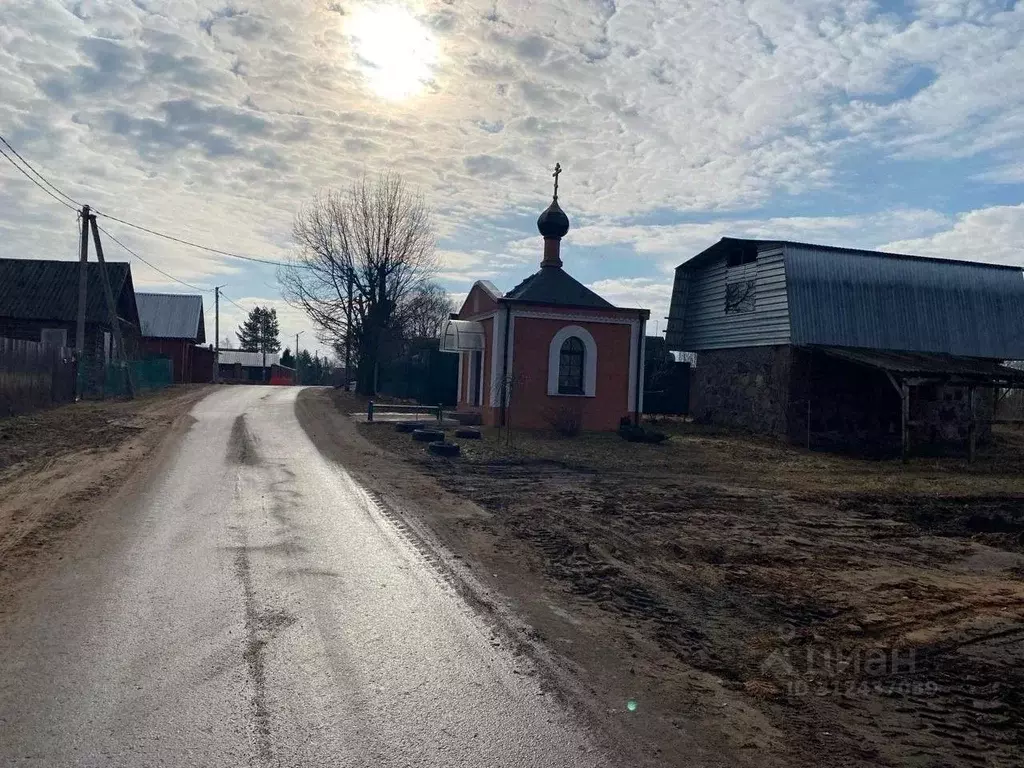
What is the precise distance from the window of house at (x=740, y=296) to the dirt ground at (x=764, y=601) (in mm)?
11408

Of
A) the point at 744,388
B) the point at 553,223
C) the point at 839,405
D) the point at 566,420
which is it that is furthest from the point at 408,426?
the point at 839,405

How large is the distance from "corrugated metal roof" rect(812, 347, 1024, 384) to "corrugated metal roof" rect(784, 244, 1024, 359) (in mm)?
453

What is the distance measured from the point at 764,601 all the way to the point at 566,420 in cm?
1572

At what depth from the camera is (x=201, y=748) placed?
4062mm

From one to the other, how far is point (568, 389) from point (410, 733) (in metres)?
20.0

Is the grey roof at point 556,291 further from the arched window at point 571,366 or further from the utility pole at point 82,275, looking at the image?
the utility pole at point 82,275

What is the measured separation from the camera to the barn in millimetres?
23812

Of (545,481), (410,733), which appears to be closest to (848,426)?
(545,481)

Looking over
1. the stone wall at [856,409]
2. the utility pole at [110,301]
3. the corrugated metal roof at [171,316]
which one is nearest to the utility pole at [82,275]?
the utility pole at [110,301]

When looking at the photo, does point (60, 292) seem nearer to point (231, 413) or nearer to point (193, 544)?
point (231, 413)

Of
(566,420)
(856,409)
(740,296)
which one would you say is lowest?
(566,420)

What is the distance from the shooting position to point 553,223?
26562 millimetres

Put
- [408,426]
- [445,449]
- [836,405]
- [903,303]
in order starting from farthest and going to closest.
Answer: [903,303]
[836,405]
[408,426]
[445,449]

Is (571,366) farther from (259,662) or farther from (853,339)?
(259,662)
